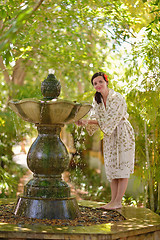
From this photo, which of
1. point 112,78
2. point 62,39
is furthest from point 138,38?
point 62,39

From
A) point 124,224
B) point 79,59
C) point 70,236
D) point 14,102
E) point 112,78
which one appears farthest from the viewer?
point 79,59

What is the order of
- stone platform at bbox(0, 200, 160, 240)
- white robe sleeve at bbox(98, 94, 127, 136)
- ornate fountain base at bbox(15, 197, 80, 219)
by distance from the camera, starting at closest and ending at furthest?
stone platform at bbox(0, 200, 160, 240) < ornate fountain base at bbox(15, 197, 80, 219) < white robe sleeve at bbox(98, 94, 127, 136)

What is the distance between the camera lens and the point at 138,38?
7102 millimetres

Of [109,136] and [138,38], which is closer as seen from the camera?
[109,136]

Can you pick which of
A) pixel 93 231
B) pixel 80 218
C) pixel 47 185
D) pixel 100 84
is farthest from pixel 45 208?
pixel 100 84

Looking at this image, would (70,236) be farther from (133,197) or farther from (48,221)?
(133,197)

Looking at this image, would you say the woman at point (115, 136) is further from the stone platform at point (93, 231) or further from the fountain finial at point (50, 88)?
the stone platform at point (93, 231)

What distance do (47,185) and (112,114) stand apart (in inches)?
45.0

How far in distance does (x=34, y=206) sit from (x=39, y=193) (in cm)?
16

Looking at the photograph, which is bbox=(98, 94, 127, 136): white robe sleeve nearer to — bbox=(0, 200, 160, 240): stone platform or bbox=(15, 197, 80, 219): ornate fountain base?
bbox=(15, 197, 80, 219): ornate fountain base

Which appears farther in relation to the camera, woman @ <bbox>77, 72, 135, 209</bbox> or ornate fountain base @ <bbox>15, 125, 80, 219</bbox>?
woman @ <bbox>77, 72, 135, 209</bbox>

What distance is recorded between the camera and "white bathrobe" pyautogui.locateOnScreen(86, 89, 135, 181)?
15.4ft

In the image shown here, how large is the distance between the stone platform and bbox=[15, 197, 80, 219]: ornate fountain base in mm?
423

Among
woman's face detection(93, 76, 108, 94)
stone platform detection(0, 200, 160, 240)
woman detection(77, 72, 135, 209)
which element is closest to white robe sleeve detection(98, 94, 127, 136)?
woman detection(77, 72, 135, 209)
